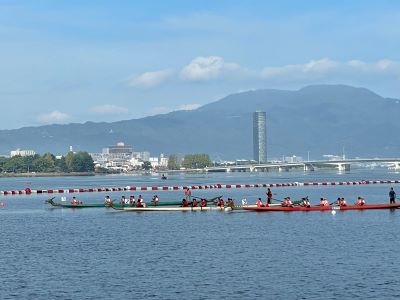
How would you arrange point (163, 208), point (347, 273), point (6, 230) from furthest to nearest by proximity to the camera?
point (163, 208)
point (6, 230)
point (347, 273)

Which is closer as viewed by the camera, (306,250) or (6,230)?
(306,250)

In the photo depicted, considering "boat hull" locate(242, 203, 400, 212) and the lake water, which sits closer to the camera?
the lake water

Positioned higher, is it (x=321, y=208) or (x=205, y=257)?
(x=321, y=208)

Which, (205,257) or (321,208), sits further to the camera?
(321,208)

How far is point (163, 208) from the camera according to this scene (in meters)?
100

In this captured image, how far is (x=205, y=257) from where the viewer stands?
193 feet

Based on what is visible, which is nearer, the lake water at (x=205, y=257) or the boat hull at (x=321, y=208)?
the lake water at (x=205, y=257)

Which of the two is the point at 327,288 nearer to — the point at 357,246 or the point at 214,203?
the point at 357,246

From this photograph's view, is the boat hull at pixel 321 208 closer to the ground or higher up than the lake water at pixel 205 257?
higher up

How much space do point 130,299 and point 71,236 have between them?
30938 millimetres

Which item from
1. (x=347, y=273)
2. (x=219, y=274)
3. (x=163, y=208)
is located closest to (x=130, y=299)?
(x=219, y=274)

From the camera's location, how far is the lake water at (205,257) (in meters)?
46.7

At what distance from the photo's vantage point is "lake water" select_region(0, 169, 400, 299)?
46.7 m

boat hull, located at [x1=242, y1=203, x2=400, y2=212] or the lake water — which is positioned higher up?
boat hull, located at [x1=242, y1=203, x2=400, y2=212]
